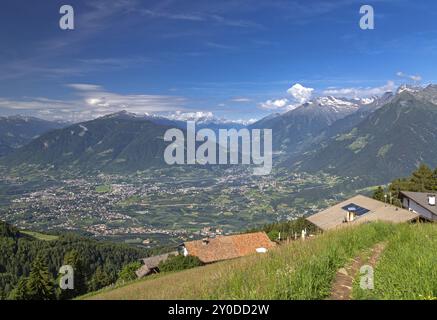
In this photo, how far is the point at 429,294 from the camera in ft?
21.9

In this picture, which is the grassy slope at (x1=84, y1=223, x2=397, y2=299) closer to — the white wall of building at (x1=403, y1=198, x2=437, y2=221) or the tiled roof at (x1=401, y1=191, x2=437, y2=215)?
the white wall of building at (x1=403, y1=198, x2=437, y2=221)

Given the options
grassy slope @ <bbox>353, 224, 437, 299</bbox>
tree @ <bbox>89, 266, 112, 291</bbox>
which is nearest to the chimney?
grassy slope @ <bbox>353, 224, 437, 299</bbox>

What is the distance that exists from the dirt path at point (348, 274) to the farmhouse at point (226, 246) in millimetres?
43585

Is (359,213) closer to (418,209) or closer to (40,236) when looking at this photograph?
(418,209)

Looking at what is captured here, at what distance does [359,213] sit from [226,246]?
892 inches

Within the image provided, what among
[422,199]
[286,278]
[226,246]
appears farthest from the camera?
[226,246]

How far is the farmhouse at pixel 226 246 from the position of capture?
56.2 metres

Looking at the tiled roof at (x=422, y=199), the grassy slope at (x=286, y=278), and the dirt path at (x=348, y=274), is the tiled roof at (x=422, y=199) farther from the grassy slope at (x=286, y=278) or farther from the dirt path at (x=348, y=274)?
the grassy slope at (x=286, y=278)

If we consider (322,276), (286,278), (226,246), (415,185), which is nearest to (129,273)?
(226,246)

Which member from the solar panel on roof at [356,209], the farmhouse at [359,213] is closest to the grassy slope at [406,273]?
the farmhouse at [359,213]

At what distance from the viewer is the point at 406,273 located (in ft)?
25.5

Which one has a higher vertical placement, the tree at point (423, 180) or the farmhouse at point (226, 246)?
the tree at point (423, 180)
